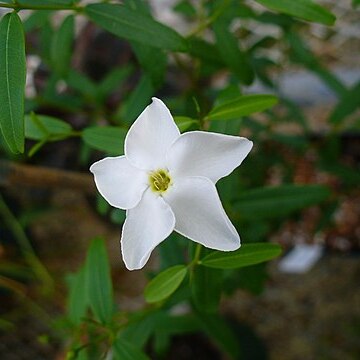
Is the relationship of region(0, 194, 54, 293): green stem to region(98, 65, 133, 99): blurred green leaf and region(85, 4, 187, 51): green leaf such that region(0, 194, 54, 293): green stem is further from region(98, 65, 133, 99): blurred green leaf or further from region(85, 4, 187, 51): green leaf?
region(85, 4, 187, 51): green leaf

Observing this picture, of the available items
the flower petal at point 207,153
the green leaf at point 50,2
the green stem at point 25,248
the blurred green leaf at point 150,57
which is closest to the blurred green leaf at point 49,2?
the green leaf at point 50,2

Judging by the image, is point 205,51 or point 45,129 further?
point 205,51

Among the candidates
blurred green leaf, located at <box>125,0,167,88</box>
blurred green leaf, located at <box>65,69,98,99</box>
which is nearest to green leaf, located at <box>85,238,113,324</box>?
blurred green leaf, located at <box>125,0,167,88</box>

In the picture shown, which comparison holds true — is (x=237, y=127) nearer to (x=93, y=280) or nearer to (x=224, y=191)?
(x=224, y=191)

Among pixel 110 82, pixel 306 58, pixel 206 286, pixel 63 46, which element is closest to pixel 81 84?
pixel 110 82

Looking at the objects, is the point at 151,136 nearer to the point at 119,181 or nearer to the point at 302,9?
the point at 119,181

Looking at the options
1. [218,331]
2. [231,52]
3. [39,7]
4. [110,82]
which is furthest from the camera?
[110,82]

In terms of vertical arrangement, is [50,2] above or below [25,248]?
above

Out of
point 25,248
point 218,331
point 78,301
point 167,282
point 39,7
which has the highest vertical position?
point 39,7
